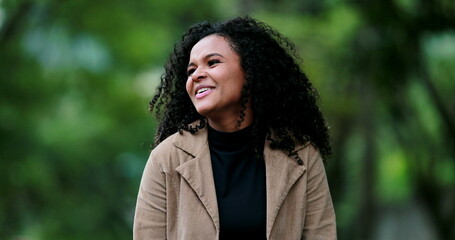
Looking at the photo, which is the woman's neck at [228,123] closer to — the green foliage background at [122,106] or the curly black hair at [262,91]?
the curly black hair at [262,91]

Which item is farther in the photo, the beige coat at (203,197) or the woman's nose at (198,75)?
the woman's nose at (198,75)

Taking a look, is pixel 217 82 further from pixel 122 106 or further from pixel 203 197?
pixel 122 106

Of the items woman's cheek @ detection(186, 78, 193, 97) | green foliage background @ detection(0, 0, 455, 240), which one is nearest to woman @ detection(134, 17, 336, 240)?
woman's cheek @ detection(186, 78, 193, 97)

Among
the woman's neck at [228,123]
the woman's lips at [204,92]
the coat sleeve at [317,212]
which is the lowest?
the coat sleeve at [317,212]

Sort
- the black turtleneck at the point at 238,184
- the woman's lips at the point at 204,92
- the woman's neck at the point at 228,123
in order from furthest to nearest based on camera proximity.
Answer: the woman's neck at the point at 228,123
the woman's lips at the point at 204,92
the black turtleneck at the point at 238,184

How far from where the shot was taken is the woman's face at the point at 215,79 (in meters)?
4.73

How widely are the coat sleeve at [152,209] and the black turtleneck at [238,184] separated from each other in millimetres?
252

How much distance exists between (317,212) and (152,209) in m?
0.75

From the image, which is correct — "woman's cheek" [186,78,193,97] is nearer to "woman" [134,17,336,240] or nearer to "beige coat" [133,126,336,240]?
"woman" [134,17,336,240]

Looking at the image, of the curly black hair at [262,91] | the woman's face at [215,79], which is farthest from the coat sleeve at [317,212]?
the woman's face at [215,79]

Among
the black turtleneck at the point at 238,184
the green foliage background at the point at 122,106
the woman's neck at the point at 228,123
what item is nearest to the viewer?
the black turtleneck at the point at 238,184

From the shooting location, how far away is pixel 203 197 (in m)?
4.64

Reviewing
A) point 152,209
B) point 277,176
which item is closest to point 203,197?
point 152,209

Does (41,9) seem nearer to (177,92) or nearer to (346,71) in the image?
(346,71)
